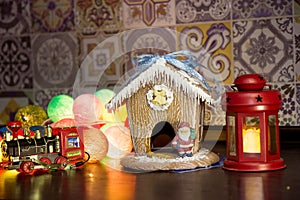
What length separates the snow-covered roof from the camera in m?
1.35

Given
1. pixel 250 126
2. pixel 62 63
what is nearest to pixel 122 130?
pixel 250 126

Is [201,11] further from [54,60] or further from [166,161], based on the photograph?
[166,161]

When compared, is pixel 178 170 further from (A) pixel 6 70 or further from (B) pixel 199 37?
(A) pixel 6 70

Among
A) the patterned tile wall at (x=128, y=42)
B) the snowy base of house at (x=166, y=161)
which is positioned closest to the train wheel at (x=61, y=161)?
the snowy base of house at (x=166, y=161)

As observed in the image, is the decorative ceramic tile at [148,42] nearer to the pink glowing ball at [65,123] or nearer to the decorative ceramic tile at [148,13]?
the decorative ceramic tile at [148,13]

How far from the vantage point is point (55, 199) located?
3.50ft

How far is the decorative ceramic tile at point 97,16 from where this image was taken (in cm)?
203

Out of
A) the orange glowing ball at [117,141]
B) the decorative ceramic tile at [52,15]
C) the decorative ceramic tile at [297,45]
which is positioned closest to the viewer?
the orange glowing ball at [117,141]

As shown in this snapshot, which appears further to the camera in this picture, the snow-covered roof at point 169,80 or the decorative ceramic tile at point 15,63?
the decorative ceramic tile at point 15,63

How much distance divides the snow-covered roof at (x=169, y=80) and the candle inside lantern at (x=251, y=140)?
0.12 m

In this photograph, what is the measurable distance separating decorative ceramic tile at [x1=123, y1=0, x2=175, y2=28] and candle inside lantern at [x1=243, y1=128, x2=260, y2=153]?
73cm

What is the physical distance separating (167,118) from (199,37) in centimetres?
60

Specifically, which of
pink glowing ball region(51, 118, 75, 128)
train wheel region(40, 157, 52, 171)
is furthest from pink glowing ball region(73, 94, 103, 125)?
train wheel region(40, 157, 52, 171)

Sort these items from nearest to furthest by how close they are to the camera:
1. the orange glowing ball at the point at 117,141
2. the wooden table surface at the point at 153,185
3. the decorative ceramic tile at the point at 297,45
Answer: the wooden table surface at the point at 153,185 → the orange glowing ball at the point at 117,141 → the decorative ceramic tile at the point at 297,45
